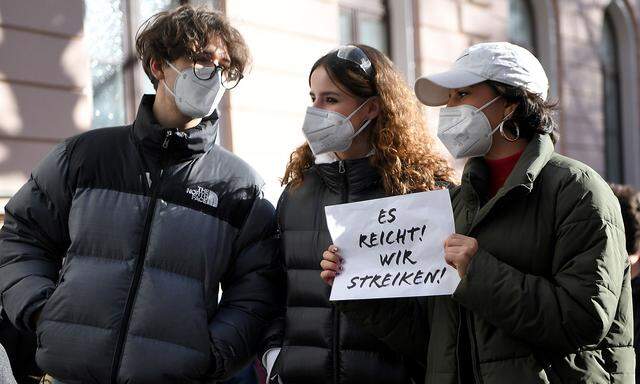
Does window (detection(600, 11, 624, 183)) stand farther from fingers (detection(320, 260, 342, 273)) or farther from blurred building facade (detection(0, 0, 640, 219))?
fingers (detection(320, 260, 342, 273))

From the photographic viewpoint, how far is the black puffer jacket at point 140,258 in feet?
8.73

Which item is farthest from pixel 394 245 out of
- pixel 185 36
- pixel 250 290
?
pixel 185 36

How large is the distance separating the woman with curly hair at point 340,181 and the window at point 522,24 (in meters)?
7.92

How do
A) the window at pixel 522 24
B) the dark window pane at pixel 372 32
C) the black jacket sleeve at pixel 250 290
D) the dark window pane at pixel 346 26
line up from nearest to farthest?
the black jacket sleeve at pixel 250 290 → the dark window pane at pixel 346 26 → the dark window pane at pixel 372 32 → the window at pixel 522 24

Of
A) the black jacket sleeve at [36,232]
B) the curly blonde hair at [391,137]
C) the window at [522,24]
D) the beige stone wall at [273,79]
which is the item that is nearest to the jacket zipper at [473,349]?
the curly blonde hair at [391,137]

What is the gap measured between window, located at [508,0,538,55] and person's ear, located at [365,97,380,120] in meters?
7.90

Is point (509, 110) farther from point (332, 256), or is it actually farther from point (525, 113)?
point (332, 256)

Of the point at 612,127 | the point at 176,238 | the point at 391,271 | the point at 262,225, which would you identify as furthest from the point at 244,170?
the point at 612,127

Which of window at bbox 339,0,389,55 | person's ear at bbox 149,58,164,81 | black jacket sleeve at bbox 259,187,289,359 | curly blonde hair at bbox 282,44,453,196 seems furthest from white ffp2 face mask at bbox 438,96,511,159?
window at bbox 339,0,389,55

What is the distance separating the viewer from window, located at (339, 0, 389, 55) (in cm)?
801

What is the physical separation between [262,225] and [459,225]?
701 millimetres

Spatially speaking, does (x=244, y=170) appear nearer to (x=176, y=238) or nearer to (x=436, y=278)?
(x=176, y=238)

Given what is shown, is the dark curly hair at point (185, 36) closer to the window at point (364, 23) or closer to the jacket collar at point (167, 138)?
the jacket collar at point (167, 138)

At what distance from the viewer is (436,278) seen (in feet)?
8.45
